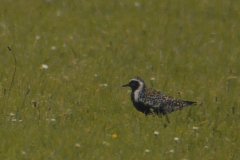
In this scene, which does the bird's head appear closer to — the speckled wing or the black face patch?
the black face patch

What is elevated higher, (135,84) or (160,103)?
(135,84)

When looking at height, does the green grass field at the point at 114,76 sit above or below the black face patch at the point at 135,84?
below

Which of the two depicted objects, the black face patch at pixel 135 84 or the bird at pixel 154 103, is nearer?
the bird at pixel 154 103

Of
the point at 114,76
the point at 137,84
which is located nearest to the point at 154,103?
the point at 137,84

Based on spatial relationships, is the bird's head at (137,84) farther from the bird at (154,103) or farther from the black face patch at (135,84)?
the bird at (154,103)

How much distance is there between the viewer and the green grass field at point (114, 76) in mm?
6613

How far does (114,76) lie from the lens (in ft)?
30.5

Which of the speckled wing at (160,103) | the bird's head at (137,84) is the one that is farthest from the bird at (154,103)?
the bird's head at (137,84)

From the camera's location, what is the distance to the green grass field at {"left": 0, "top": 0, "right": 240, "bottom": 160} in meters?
6.61

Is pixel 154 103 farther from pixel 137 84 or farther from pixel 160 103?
pixel 137 84

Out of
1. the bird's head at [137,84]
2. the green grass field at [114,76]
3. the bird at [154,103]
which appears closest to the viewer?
the green grass field at [114,76]

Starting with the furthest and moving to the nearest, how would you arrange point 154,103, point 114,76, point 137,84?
1. point 114,76
2. point 137,84
3. point 154,103

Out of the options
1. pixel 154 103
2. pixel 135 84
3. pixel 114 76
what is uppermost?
pixel 135 84

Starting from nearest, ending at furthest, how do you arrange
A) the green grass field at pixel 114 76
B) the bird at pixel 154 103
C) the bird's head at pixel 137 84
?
the green grass field at pixel 114 76, the bird at pixel 154 103, the bird's head at pixel 137 84
